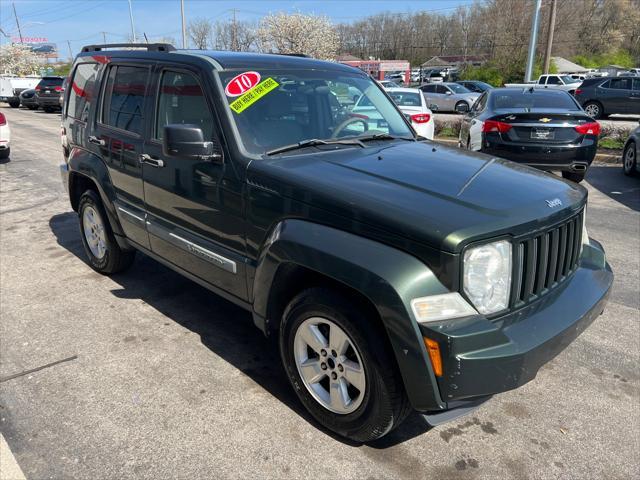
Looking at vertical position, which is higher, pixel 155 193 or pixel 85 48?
pixel 85 48

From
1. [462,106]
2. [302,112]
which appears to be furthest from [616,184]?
[462,106]

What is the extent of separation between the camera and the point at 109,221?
15.2 ft

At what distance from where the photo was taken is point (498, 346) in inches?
88.6

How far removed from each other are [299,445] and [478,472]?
904mm

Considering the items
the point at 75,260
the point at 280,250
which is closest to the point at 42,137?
the point at 75,260

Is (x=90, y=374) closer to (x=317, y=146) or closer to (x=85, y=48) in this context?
(x=317, y=146)

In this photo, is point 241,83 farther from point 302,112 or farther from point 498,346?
point 498,346

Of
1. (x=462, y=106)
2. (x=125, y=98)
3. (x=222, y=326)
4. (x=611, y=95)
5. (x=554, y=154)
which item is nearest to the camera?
(x=222, y=326)

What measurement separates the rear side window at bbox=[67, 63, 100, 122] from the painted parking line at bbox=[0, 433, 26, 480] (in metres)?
3.04

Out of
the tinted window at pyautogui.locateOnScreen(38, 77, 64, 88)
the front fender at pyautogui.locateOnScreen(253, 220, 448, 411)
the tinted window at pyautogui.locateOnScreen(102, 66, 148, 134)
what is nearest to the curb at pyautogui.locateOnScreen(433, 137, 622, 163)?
the tinted window at pyautogui.locateOnScreen(102, 66, 148, 134)

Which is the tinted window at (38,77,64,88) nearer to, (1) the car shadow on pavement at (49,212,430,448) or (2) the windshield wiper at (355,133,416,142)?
(1) the car shadow on pavement at (49,212,430,448)

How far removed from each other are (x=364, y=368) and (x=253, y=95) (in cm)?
186

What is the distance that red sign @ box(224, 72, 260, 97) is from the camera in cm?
331

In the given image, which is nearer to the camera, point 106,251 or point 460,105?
point 106,251
